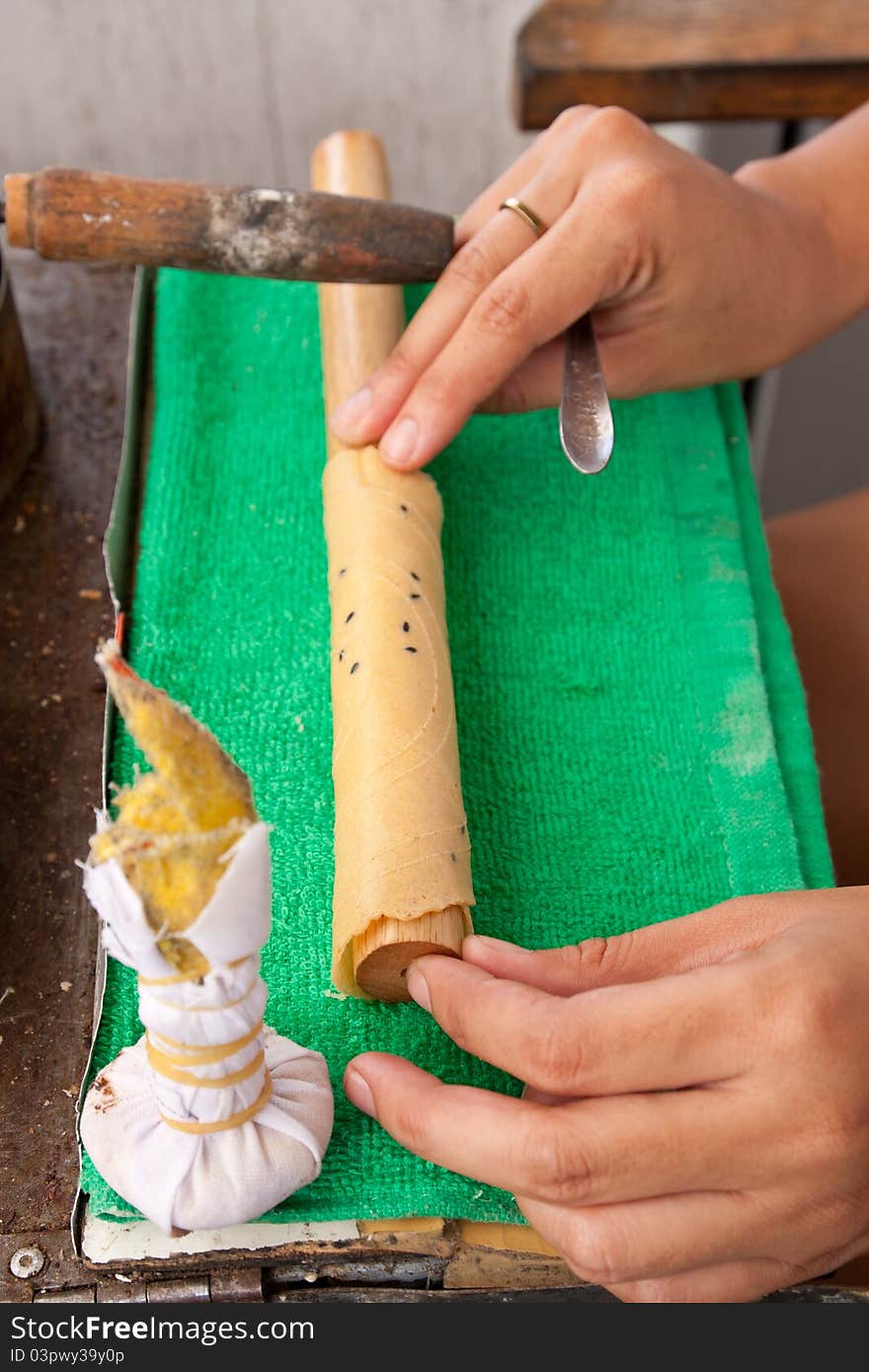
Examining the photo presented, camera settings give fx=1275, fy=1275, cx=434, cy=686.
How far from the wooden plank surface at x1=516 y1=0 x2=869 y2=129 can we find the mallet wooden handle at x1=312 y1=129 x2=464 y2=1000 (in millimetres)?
394

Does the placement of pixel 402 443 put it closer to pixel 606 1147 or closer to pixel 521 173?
pixel 521 173

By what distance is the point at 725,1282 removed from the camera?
2.99ft

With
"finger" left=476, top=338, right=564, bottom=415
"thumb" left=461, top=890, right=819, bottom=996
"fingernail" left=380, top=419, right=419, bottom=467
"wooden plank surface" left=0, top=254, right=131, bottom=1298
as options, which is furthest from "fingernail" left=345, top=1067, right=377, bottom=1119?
"finger" left=476, top=338, right=564, bottom=415

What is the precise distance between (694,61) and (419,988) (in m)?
1.53

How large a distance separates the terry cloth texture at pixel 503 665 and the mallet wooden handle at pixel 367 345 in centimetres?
7

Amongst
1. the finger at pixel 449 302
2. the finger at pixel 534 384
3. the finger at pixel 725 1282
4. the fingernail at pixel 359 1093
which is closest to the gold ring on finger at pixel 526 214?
the finger at pixel 449 302

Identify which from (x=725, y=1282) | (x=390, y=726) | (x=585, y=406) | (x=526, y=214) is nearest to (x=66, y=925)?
(x=390, y=726)

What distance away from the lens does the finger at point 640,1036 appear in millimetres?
869

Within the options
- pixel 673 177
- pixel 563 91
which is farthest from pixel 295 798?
pixel 563 91

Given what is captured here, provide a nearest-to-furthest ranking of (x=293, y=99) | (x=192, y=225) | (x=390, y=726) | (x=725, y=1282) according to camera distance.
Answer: (x=725, y=1282)
(x=390, y=726)
(x=192, y=225)
(x=293, y=99)

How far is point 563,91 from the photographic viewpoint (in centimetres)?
191

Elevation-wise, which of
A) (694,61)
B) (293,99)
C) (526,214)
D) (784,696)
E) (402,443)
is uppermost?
(293,99)

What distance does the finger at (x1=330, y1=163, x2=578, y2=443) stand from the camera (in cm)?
133
